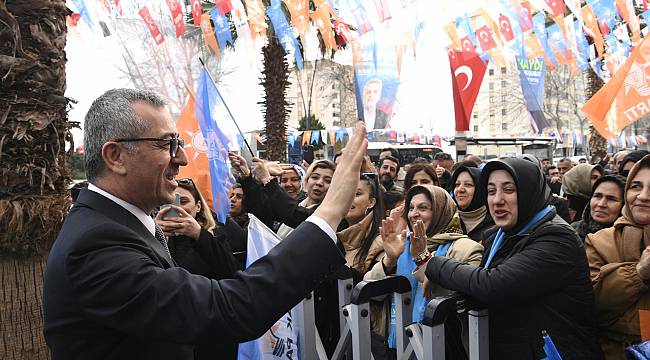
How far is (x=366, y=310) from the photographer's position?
306 centimetres

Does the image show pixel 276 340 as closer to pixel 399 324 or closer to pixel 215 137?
pixel 399 324

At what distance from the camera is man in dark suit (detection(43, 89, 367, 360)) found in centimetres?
135

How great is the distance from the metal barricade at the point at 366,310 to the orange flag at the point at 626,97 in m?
4.82

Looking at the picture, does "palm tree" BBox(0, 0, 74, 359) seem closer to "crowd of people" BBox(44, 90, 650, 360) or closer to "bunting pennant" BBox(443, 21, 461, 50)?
"crowd of people" BBox(44, 90, 650, 360)

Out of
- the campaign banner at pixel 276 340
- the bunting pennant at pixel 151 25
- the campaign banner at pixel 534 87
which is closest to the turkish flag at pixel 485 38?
the campaign banner at pixel 534 87

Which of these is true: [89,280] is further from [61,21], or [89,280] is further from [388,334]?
[388,334]

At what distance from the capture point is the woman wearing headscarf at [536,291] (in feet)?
8.29

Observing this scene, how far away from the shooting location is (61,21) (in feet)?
9.00

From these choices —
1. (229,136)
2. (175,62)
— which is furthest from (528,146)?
(229,136)

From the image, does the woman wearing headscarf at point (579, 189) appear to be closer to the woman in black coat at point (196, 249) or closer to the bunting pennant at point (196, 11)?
the woman in black coat at point (196, 249)

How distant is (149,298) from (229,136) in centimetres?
417

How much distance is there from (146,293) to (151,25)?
888 cm

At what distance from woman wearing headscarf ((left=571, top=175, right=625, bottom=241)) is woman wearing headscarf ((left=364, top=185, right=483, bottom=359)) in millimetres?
1194

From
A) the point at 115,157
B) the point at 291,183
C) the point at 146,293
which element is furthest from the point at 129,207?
the point at 291,183
